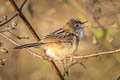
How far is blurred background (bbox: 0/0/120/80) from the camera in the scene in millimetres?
4652

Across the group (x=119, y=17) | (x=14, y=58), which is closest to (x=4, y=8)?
(x=14, y=58)

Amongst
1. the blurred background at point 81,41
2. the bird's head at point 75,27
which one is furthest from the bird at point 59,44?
the blurred background at point 81,41

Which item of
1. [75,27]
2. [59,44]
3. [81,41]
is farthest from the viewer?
[81,41]

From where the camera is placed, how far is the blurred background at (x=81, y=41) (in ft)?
15.3

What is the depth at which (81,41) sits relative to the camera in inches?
281

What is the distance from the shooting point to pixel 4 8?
652cm

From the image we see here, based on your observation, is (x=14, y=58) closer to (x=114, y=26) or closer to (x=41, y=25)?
(x=41, y=25)

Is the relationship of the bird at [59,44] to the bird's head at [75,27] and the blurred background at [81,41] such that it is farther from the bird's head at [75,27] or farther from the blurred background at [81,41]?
the blurred background at [81,41]

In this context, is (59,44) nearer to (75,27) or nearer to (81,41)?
(75,27)

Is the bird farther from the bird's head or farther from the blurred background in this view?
the blurred background

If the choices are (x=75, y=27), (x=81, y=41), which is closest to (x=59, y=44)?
(x=75, y=27)

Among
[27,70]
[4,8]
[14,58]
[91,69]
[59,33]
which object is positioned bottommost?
[91,69]

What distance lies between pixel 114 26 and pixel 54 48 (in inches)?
40.0

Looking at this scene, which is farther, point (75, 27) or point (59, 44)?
point (75, 27)
